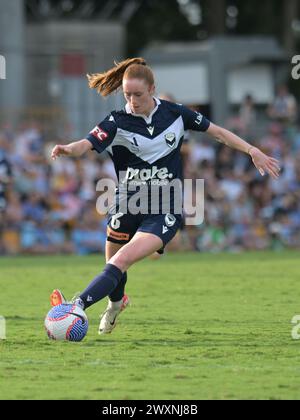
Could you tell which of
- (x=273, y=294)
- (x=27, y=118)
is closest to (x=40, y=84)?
(x=27, y=118)

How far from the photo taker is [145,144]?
9.05 m

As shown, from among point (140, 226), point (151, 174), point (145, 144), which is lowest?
point (140, 226)

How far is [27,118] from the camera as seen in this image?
83.4 feet

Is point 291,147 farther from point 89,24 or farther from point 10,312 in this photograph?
point 10,312

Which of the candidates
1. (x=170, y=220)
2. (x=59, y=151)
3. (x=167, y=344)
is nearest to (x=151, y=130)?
(x=170, y=220)

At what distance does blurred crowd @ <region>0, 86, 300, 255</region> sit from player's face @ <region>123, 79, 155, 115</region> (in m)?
10.6

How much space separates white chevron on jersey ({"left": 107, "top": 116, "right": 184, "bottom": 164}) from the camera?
29.7 feet

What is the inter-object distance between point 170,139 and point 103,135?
0.60 metres

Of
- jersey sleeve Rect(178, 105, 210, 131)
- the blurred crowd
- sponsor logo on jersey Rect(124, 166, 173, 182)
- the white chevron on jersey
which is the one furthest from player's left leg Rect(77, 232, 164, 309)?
the blurred crowd

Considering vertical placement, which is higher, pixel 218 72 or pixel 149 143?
pixel 218 72

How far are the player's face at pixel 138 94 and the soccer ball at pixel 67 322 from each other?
163 centimetres

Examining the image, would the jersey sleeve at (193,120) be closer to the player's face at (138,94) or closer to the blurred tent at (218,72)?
the player's face at (138,94)

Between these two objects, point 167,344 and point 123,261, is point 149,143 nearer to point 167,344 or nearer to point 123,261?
point 123,261

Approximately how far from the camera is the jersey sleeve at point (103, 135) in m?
8.78
